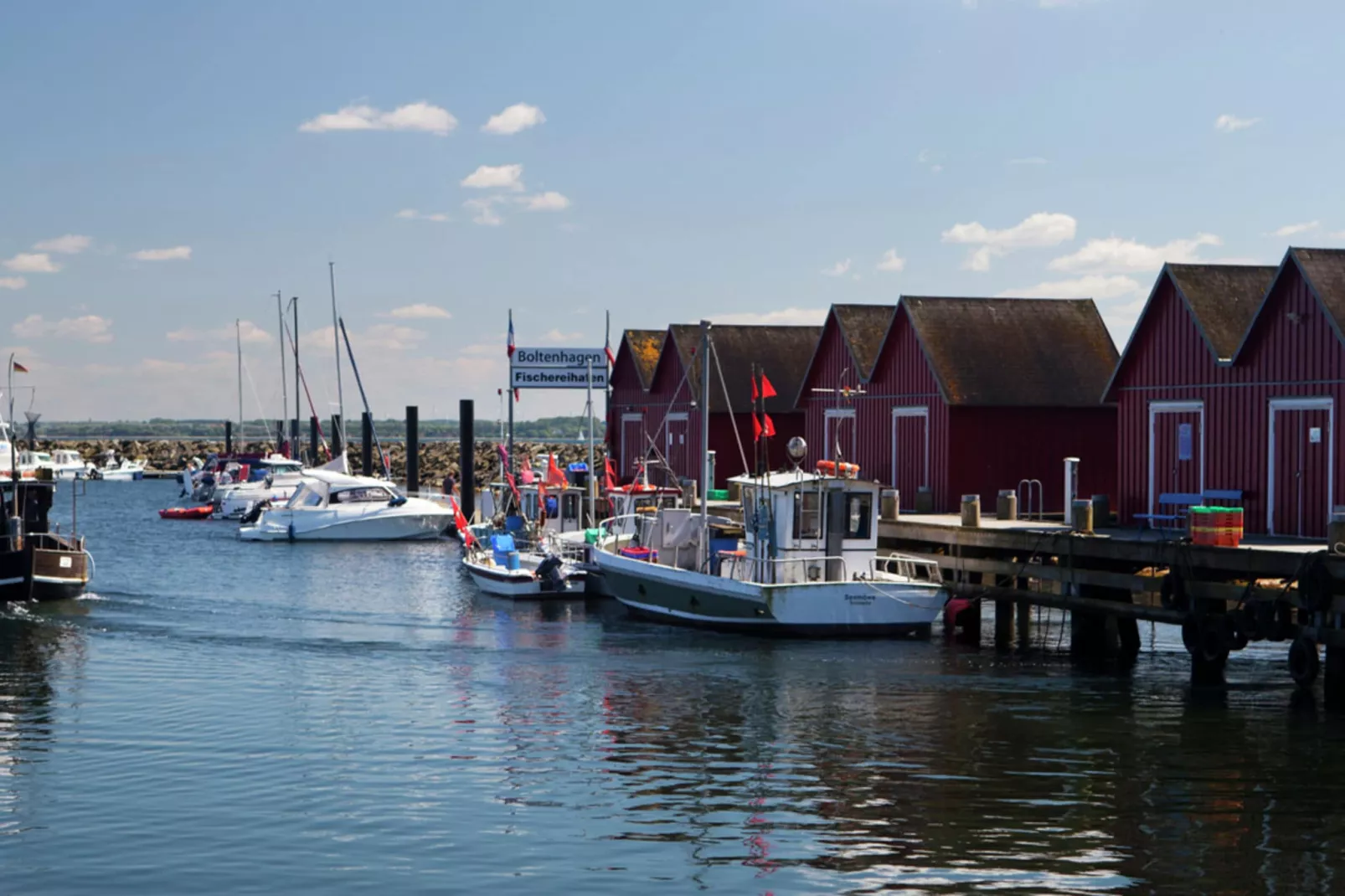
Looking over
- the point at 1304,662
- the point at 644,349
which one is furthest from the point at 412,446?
the point at 1304,662

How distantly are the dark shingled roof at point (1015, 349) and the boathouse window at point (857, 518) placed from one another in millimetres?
9651

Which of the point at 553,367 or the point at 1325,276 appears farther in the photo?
the point at 553,367

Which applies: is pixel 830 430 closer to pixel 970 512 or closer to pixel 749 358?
pixel 749 358

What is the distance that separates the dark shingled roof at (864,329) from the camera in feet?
153

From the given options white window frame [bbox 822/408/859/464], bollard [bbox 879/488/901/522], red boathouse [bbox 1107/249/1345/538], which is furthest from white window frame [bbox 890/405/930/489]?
red boathouse [bbox 1107/249/1345/538]

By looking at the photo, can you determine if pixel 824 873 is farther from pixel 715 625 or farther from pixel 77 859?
pixel 715 625

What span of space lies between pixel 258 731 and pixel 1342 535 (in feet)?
50.7

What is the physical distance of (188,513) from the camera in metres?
87.8

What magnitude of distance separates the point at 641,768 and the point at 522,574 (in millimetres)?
21368

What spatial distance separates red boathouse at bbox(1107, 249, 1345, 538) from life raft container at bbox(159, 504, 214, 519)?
6146cm

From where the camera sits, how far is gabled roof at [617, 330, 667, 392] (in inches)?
2351

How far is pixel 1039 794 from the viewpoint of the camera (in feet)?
63.4

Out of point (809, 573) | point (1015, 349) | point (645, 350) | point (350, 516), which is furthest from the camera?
point (350, 516)

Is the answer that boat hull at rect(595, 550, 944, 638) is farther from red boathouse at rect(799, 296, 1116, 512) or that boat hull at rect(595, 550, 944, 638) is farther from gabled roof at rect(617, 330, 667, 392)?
gabled roof at rect(617, 330, 667, 392)
